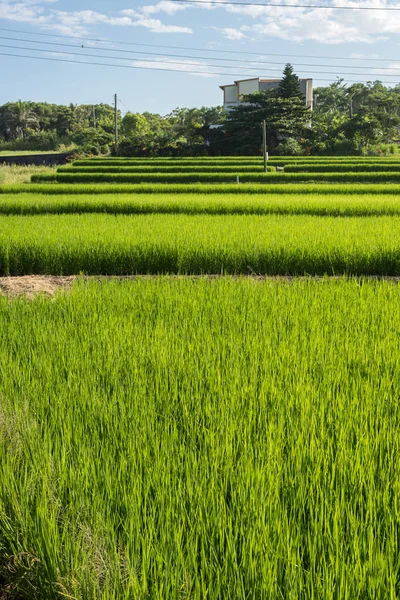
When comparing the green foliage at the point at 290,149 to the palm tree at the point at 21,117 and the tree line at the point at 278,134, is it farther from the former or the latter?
the palm tree at the point at 21,117

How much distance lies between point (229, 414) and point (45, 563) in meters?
0.93

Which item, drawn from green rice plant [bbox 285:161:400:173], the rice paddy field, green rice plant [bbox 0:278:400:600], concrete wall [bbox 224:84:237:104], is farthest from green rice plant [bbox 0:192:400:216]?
concrete wall [bbox 224:84:237:104]

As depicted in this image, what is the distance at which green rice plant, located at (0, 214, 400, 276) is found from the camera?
632 centimetres

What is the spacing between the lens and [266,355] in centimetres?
282

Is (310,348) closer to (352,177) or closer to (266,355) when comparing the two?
(266,355)

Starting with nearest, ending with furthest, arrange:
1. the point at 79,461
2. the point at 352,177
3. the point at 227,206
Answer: the point at 79,461, the point at 227,206, the point at 352,177

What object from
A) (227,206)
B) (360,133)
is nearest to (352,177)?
(227,206)

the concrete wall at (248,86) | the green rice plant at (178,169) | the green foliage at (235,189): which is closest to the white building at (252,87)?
the concrete wall at (248,86)

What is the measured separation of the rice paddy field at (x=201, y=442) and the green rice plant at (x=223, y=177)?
17.3 metres

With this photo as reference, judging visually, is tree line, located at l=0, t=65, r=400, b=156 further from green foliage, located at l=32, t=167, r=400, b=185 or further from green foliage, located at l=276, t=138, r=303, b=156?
green foliage, located at l=32, t=167, r=400, b=185

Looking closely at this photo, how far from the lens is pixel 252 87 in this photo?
52.4 m

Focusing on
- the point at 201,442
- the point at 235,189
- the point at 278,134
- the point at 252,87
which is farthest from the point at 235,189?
the point at 252,87

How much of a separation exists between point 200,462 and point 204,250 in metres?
4.81

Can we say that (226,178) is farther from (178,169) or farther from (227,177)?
(178,169)
